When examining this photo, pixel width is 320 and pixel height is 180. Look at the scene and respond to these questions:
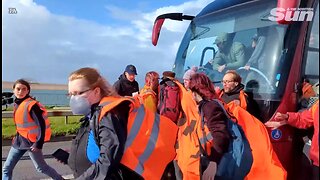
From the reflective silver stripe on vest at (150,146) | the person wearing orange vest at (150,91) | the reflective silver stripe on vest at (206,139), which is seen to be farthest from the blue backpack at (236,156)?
the person wearing orange vest at (150,91)


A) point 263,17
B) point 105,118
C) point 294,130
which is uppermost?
point 263,17

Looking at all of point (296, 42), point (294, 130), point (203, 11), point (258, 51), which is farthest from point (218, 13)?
point (294, 130)

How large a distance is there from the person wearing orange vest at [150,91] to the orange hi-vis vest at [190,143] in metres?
0.88

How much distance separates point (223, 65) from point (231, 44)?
0.25m

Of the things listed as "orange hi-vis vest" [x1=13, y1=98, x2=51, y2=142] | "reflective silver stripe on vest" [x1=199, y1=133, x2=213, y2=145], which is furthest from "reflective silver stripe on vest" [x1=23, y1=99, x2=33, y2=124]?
"reflective silver stripe on vest" [x1=199, y1=133, x2=213, y2=145]

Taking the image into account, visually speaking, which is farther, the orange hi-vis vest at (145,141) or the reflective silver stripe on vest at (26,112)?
the reflective silver stripe on vest at (26,112)

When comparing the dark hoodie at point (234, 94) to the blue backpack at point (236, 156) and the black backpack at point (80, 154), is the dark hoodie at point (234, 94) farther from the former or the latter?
the black backpack at point (80, 154)

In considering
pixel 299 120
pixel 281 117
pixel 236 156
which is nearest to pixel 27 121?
pixel 236 156

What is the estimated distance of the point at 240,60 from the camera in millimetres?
4277

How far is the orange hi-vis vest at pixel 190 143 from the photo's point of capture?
3689 millimetres

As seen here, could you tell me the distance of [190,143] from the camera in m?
3.74

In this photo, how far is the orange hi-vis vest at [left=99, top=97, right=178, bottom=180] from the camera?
100 inches

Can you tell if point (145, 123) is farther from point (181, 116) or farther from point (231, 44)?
point (231, 44)

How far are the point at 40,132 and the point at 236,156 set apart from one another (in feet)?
8.37
